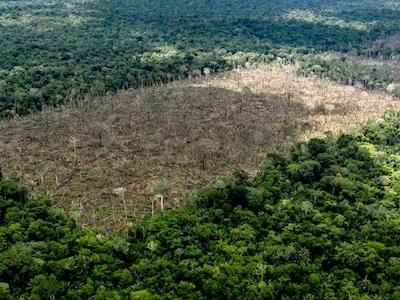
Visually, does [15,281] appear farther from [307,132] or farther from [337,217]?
[307,132]

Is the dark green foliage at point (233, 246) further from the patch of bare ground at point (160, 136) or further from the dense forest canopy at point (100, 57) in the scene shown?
the dense forest canopy at point (100, 57)

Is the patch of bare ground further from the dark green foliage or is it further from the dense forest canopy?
the dark green foliage

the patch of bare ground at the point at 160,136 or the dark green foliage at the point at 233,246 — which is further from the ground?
the dark green foliage at the point at 233,246

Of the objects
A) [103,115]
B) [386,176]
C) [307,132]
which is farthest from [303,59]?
[386,176]

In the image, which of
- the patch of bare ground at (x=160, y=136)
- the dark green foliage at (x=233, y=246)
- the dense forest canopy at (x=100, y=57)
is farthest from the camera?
the dense forest canopy at (x=100, y=57)

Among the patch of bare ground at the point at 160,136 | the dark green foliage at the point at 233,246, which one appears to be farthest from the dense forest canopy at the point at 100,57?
the dark green foliage at the point at 233,246

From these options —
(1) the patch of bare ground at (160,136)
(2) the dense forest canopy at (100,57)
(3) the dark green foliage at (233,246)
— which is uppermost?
(2) the dense forest canopy at (100,57)
